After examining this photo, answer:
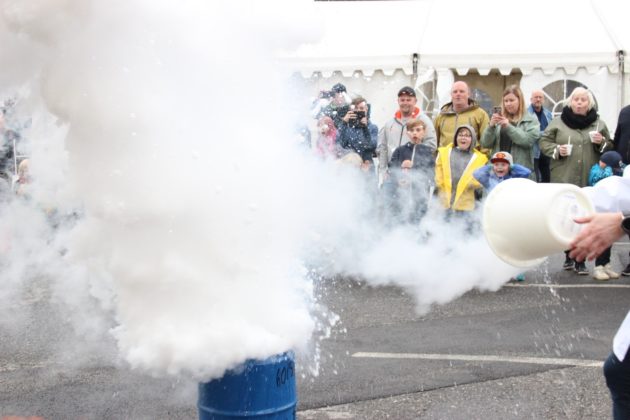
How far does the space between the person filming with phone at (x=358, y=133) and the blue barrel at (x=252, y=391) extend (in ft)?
18.7

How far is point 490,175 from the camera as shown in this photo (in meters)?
7.86

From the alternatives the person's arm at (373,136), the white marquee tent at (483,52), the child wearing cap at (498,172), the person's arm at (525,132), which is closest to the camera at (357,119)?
the person's arm at (373,136)

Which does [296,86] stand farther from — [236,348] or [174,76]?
[236,348]

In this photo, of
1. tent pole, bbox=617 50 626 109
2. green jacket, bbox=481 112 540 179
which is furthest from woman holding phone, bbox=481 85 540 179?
tent pole, bbox=617 50 626 109

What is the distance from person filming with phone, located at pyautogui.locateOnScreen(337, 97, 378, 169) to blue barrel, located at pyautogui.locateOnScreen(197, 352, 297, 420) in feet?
18.7

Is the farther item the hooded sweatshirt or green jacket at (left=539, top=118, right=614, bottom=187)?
the hooded sweatshirt

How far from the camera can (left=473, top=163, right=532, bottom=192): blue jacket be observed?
768 centimetres

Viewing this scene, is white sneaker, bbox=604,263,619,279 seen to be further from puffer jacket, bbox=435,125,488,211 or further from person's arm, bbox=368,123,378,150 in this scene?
person's arm, bbox=368,123,378,150

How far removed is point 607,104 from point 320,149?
19.7 ft

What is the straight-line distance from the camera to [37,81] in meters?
3.44

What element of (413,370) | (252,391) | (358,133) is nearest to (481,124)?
(358,133)

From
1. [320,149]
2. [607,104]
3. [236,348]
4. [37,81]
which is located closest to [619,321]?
[320,149]

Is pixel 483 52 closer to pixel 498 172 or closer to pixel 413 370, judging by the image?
pixel 498 172

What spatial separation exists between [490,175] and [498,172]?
0.11 m
